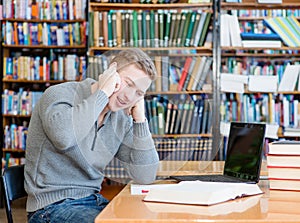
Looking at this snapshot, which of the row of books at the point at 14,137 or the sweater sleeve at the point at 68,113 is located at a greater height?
the sweater sleeve at the point at 68,113

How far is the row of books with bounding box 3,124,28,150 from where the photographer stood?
5.13 m

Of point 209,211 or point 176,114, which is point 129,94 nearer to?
point 176,114

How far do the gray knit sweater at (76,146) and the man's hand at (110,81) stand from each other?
0.04 m

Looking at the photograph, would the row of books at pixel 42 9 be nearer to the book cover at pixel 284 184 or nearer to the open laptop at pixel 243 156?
the open laptop at pixel 243 156

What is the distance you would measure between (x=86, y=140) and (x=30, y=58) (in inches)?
139

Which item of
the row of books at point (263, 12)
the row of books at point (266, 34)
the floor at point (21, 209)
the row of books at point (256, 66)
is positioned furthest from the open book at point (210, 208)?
the row of books at point (263, 12)

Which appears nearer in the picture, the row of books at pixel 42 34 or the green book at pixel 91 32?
the green book at pixel 91 32

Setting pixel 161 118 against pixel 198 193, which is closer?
pixel 198 193

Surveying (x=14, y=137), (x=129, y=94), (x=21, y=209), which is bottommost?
(x=21, y=209)

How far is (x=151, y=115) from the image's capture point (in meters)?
1.98

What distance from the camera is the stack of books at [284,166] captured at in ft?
5.85

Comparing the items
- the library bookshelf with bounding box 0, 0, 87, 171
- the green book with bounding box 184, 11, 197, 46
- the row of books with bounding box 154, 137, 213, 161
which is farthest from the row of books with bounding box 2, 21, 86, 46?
the row of books with bounding box 154, 137, 213, 161

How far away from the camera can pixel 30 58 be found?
518cm

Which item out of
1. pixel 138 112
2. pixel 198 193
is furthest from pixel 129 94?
pixel 198 193
